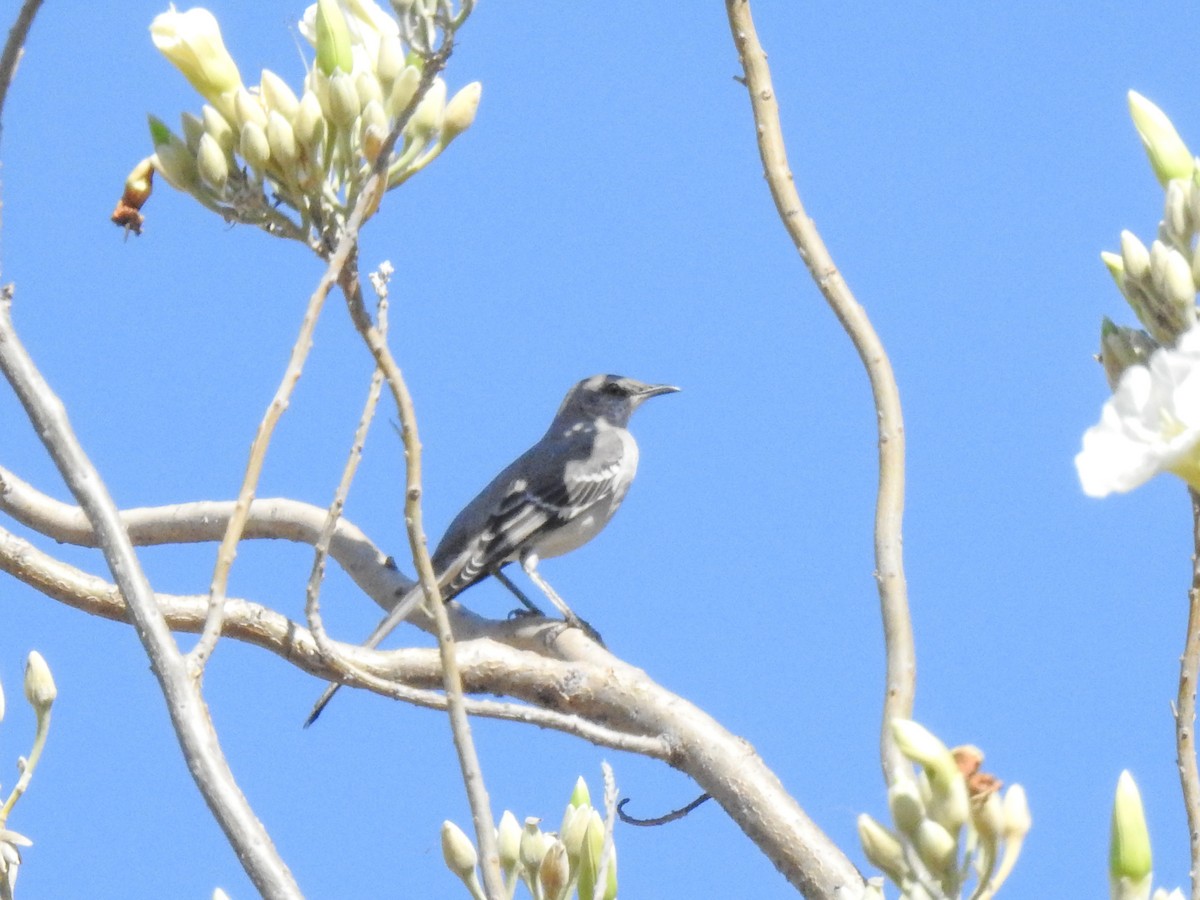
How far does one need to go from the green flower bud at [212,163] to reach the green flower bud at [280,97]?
A: 0.39ft

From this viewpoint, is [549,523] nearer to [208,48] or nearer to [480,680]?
[480,680]

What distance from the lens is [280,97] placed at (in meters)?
2.75

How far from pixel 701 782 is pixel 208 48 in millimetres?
2136

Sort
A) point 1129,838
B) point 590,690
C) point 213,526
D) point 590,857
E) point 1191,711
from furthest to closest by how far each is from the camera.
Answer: point 213,526 → point 590,690 → point 590,857 → point 1191,711 → point 1129,838

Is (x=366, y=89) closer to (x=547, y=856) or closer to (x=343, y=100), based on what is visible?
(x=343, y=100)

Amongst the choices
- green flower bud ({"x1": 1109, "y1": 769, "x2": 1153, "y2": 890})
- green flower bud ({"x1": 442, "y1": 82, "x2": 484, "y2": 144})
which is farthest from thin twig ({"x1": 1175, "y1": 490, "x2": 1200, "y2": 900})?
green flower bud ({"x1": 442, "y1": 82, "x2": 484, "y2": 144})

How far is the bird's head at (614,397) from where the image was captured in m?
9.48

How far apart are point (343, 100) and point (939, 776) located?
4.99 ft

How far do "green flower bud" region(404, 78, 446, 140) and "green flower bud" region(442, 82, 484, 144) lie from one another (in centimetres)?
2

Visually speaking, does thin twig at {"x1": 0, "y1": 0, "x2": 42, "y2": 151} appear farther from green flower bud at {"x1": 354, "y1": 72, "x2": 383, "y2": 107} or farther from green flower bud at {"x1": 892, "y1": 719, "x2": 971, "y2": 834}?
green flower bud at {"x1": 892, "y1": 719, "x2": 971, "y2": 834}

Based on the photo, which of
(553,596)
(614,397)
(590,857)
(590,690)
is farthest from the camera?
(614,397)

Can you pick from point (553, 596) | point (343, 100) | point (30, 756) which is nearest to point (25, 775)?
point (30, 756)

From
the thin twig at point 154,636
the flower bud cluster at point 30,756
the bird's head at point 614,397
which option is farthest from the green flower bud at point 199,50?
the bird's head at point 614,397

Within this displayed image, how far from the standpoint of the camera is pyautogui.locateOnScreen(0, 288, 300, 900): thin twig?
82.8 inches
